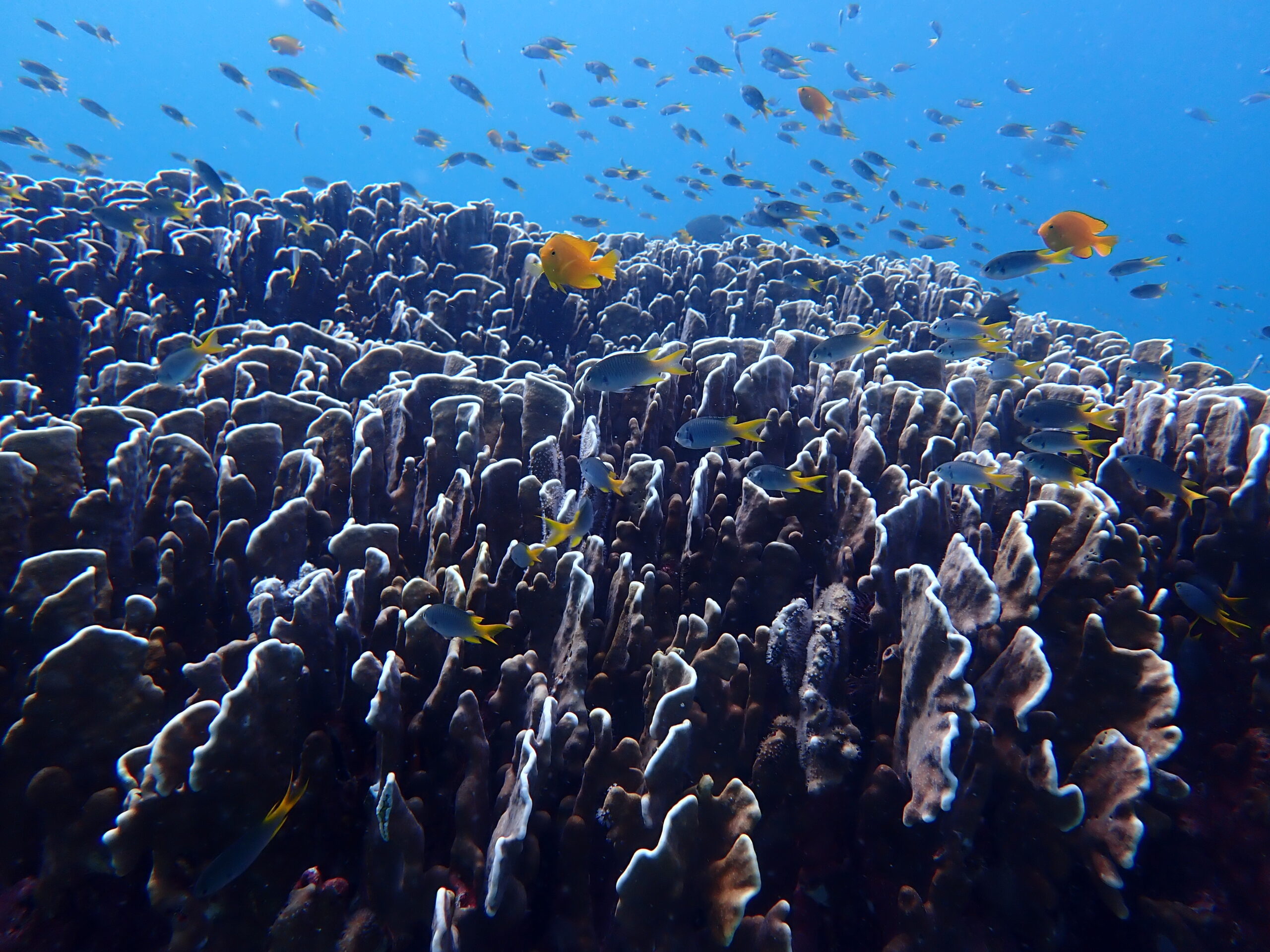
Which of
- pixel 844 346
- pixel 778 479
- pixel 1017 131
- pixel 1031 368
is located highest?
pixel 1017 131

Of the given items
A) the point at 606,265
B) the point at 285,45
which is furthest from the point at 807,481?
the point at 285,45

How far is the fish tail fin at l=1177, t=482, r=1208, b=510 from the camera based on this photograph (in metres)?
2.85

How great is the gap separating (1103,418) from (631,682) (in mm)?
3314

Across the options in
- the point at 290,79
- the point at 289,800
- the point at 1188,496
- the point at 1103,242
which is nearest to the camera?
the point at 289,800

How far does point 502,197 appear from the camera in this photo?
122m

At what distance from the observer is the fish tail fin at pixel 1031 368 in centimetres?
428

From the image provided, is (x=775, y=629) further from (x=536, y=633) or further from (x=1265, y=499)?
(x=1265, y=499)

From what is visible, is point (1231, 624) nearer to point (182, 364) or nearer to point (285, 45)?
point (182, 364)

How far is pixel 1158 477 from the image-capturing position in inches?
112

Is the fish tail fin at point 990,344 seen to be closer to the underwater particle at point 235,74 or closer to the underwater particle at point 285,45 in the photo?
the underwater particle at point 285,45

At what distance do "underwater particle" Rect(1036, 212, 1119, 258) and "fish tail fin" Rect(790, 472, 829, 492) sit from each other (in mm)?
4311

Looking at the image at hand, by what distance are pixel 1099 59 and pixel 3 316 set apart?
15524 cm

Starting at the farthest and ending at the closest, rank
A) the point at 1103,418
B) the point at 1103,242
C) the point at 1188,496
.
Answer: the point at 1103,242 < the point at 1103,418 < the point at 1188,496

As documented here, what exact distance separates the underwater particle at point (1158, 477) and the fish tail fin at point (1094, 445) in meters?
0.25
